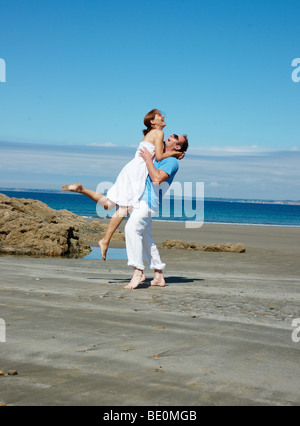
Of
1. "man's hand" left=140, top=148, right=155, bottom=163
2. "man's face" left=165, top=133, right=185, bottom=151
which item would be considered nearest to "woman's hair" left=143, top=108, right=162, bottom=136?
"man's face" left=165, top=133, right=185, bottom=151

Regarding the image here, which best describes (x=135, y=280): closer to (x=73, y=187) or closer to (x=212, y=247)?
(x=73, y=187)

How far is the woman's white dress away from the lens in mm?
6609

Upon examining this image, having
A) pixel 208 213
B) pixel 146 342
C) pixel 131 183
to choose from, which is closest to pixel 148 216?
pixel 131 183

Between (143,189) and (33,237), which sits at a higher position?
(143,189)

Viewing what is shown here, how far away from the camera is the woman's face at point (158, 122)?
684 centimetres

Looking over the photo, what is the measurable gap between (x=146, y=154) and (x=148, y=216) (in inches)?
30.2

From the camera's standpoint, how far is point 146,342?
12.0 ft

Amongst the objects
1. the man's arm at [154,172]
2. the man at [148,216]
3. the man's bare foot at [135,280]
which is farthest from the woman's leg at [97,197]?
the man's bare foot at [135,280]

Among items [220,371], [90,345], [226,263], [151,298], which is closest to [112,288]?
[151,298]

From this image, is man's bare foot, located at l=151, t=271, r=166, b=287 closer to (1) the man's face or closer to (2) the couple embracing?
(2) the couple embracing

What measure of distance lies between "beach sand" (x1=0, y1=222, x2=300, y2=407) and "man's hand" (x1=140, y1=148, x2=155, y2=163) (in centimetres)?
158
